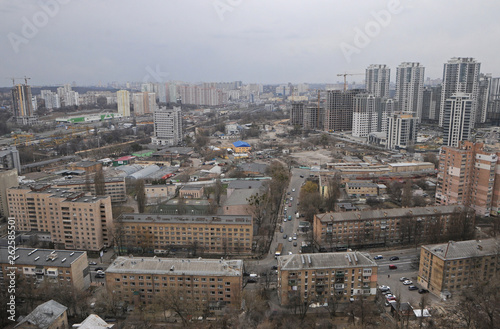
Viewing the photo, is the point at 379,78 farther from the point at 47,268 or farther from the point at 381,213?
the point at 47,268

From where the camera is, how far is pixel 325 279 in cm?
646

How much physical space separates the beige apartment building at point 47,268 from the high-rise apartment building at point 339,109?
72.5 ft

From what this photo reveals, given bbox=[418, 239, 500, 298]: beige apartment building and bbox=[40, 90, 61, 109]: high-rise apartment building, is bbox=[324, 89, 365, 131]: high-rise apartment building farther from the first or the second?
bbox=[40, 90, 61, 109]: high-rise apartment building

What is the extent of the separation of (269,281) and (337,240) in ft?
7.34

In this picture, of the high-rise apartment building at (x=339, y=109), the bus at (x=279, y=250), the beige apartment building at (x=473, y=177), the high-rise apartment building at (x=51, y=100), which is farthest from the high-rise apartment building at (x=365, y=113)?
the high-rise apartment building at (x=51, y=100)

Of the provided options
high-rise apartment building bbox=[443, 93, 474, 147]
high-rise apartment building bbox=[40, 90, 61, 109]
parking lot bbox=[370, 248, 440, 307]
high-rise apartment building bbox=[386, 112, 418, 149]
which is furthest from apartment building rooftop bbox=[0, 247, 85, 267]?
high-rise apartment building bbox=[40, 90, 61, 109]

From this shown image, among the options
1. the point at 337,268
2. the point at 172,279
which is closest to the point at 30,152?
the point at 172,279

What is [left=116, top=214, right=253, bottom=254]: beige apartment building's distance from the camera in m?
8.45

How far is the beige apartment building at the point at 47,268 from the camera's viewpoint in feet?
21.9

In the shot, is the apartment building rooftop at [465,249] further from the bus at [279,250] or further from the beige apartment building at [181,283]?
the beige apartment building at [181,283]

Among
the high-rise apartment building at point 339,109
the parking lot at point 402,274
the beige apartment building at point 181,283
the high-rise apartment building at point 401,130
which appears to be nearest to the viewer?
the beige apartment building at point 181,283

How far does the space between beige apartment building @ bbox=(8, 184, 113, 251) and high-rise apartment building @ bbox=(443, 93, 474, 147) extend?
1538cm

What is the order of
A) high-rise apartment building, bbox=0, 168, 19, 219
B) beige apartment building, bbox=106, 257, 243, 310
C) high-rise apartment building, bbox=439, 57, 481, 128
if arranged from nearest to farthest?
beige apartment building, bbox=106, 257, 243, 310 → high-rise apartment building, bbox=0, 168, 19, 219 → high-rise apartment building, bbox=439, 57, 481, 128

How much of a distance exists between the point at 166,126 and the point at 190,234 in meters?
14.9
